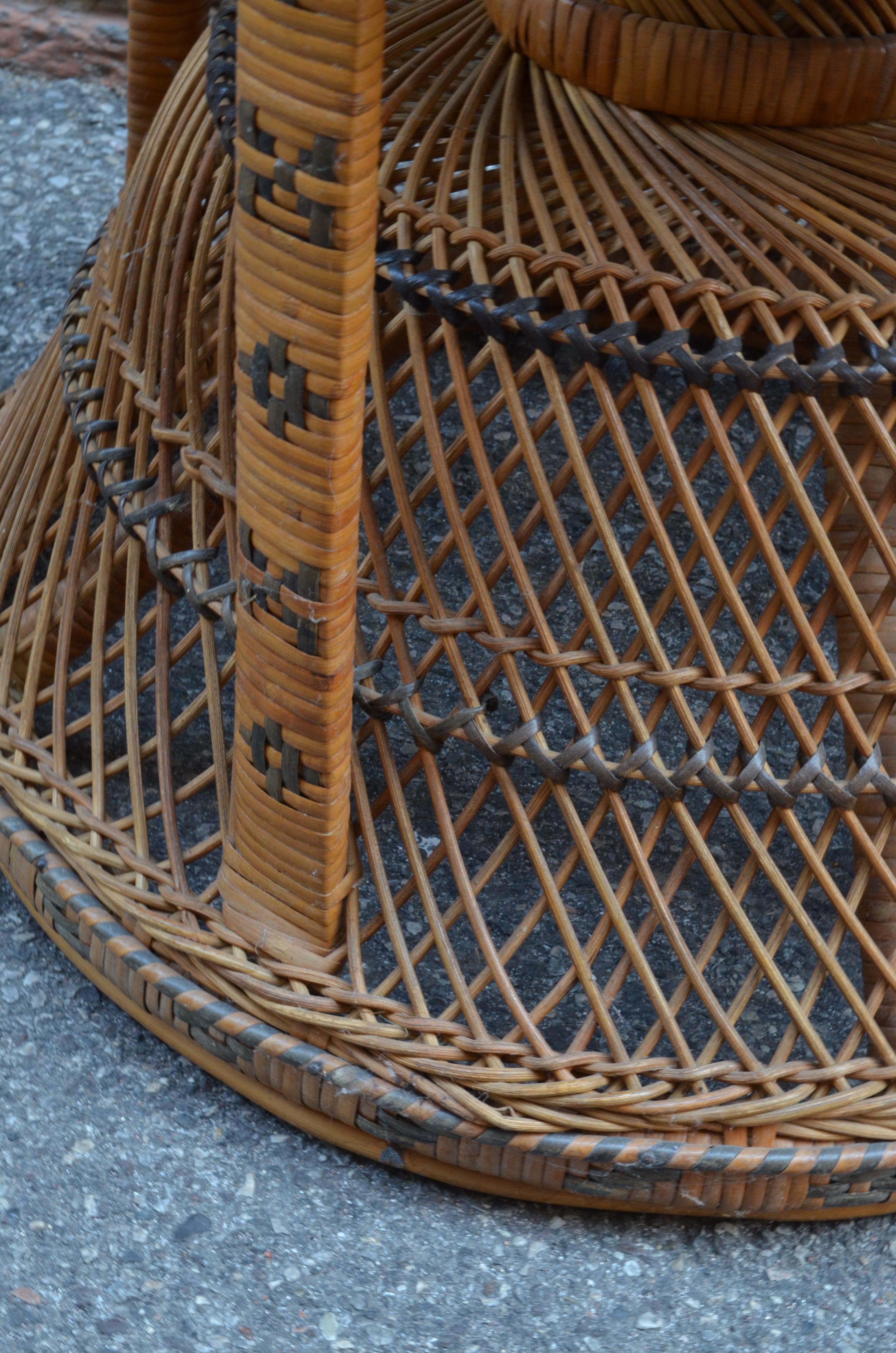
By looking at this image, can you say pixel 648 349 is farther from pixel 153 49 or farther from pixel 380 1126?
pixel 153 49

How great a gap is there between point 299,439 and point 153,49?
757 mm

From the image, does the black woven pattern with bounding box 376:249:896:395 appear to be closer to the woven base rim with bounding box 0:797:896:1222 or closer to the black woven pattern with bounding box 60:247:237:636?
the black woven pattern with bounding box 60:247:237:636

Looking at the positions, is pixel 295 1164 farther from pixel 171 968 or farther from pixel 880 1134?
pixel 880 1134

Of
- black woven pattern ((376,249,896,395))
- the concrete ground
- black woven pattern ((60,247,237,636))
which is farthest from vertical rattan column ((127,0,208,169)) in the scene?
the concrete ground

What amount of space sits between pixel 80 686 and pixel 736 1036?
603 mm

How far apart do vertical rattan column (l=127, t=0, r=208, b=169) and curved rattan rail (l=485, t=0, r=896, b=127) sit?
0.50 metres

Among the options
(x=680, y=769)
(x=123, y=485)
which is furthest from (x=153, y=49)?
(x=680, y=769)

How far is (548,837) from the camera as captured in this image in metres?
0.95

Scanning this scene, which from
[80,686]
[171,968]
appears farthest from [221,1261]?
[80,686]

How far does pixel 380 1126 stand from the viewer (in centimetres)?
78

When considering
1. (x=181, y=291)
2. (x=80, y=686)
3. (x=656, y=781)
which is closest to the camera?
(x=656, y=781)

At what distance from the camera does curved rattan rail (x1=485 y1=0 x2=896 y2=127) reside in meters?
0.78

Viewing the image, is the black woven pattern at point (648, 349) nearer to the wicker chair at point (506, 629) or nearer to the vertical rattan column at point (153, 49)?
the wicker chair at point (506, 629)

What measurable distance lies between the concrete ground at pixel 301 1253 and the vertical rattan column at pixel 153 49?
83 cm
